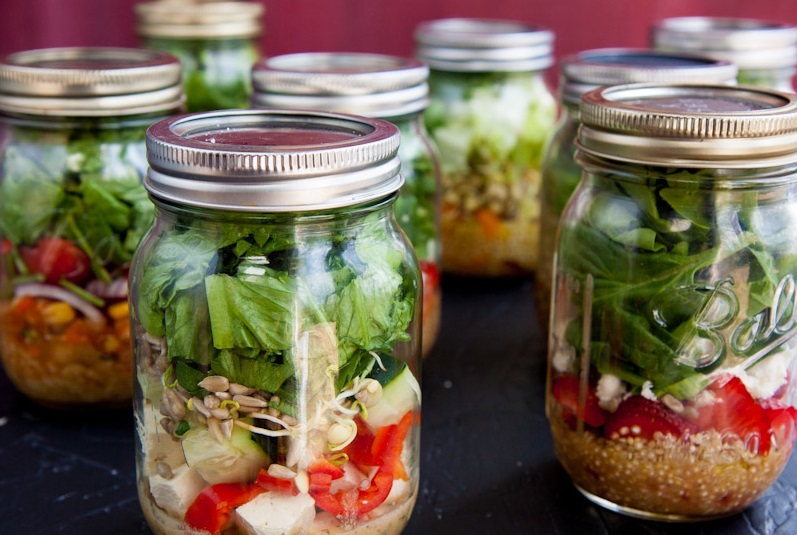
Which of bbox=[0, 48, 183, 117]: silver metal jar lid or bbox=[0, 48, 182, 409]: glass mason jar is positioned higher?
bbox=[0, 48, 183, 117]: silver metal jar lid

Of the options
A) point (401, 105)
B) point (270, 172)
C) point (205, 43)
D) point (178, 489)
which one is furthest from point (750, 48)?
point (178, 489)

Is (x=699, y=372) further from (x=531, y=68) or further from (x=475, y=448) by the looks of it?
(x=531, y=68)

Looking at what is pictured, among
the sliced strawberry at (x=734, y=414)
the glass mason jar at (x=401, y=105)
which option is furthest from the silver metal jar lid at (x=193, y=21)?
the sliced strawberry at (x=734, y=414)

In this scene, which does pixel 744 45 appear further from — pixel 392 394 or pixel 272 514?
pixel 272 514

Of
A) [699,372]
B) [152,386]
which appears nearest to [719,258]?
A: [699,372]

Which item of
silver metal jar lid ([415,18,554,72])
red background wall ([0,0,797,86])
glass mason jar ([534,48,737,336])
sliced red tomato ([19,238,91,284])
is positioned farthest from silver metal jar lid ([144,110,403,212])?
red background wall ([0,0,797,86])

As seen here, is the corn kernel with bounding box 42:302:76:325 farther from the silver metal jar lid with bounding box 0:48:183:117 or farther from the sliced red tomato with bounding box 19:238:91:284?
the silver metal jar lid with bounding box 0:48:183:117
